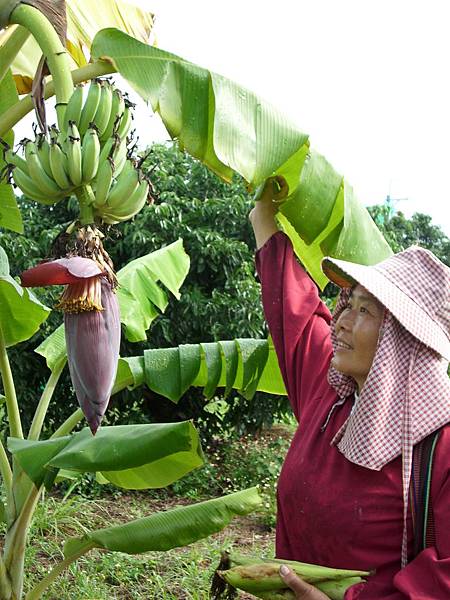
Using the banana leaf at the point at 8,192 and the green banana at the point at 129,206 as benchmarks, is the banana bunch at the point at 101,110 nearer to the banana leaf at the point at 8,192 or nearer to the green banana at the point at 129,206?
the green banana at the point at 129,206

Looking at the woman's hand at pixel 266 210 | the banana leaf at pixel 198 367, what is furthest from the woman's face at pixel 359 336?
the banana leaf at pixel 198 367

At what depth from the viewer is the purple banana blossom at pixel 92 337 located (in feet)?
3.64

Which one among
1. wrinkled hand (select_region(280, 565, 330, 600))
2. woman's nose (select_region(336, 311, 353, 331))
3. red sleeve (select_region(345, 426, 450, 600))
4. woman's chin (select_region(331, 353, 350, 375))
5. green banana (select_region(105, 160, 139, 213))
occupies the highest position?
green banana (select_region(105, 160, 139, 213))

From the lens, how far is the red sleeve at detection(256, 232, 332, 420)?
1.60m

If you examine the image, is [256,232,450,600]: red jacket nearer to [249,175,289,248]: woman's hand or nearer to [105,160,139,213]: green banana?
[249,175,289,248]: woman's hand

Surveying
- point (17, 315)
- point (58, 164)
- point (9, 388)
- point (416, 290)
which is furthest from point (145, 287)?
point (58, 164)

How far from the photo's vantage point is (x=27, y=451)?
1.79 meters

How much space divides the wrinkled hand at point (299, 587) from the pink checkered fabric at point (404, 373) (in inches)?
5.9

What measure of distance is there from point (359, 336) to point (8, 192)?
99 centimetres

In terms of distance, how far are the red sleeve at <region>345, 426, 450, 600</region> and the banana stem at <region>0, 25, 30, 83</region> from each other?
3.28 feet

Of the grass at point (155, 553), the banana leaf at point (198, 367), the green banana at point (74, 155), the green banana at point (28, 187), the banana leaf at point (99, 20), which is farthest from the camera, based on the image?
the grass at point (155, 553)

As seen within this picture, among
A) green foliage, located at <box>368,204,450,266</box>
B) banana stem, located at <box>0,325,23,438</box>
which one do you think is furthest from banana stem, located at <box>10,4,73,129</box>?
green foliage, located at <box>368,204,450,266</box>

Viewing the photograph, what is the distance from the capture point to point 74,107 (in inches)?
46.6

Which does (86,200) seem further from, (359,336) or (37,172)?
(359,336)
